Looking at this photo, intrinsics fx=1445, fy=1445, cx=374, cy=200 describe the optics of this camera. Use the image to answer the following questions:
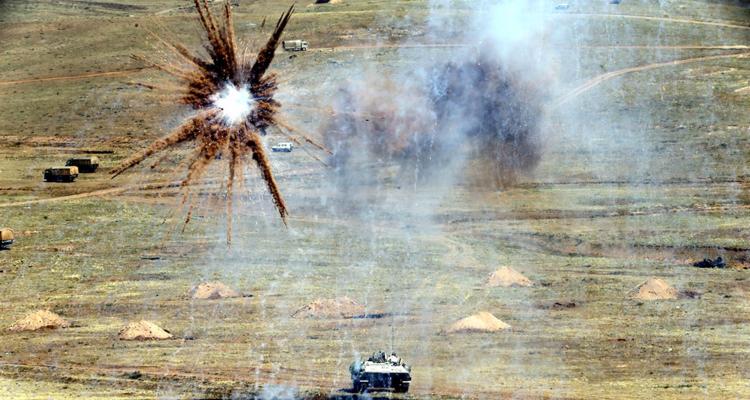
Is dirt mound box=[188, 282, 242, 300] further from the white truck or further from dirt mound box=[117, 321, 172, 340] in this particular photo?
the white truck

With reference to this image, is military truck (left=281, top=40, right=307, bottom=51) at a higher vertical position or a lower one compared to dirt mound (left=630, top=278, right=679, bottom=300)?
higher

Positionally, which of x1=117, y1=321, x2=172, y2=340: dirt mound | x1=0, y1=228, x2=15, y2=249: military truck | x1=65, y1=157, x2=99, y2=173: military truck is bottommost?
x1=117, y1=321, x2=172, y2=340: dirt mound

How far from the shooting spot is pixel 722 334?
76.6 m

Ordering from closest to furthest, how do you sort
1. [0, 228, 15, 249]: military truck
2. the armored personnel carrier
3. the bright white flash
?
1. the armored personnel carrier
2. the bright white flash
3. [0, 228, 15, 249]: military truck

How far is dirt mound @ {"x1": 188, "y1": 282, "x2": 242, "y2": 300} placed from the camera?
84.4 meters

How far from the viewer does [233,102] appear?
231 ft

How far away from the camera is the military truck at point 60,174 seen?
361ft

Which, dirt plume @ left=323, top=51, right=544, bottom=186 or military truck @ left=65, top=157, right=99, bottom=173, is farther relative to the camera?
military truck @ left=65, top=157, right=99, bottom=173

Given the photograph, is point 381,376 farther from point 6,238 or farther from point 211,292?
point 6,238

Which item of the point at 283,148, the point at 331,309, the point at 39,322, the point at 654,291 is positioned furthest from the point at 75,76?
the point at 654,291

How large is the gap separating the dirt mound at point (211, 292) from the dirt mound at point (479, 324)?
14357mm

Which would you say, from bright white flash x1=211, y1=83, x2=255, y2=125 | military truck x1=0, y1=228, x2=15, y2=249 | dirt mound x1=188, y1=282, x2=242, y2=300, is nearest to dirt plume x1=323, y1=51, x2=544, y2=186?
dirt mound x1=188, y1=282, x2=242, y2=300

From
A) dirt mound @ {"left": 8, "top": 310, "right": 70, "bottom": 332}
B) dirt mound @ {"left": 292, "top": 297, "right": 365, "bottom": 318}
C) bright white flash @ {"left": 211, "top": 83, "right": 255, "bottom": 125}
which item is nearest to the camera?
bright white flash @ {"left": 211, "top": 83, "right": 255, "bottom": 125}

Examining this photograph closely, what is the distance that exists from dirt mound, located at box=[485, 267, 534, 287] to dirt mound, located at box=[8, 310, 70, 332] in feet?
83.5
